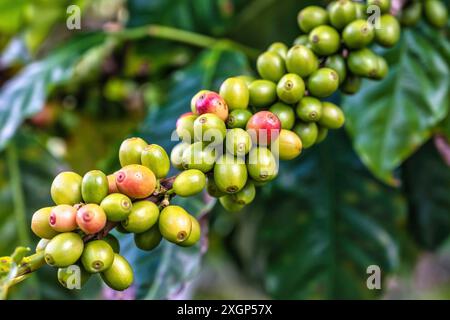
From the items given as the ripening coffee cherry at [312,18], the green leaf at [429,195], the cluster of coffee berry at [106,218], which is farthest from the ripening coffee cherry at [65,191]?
the green leaf at [429,195]

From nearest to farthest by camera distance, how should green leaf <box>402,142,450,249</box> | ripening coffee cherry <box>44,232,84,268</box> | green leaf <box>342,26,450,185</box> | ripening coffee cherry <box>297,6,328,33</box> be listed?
ripening coffee cherry <box>44,232,84,268</box>, ripening coffee cherry <box>297,6,328,33</box>, green leaf <box>342,26,450,185</box>, green leaf <box>402,142,450,249</box>

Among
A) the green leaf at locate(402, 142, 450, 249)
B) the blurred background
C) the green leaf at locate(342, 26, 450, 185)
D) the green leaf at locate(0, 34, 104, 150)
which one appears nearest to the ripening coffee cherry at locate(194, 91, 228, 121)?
the blurred background

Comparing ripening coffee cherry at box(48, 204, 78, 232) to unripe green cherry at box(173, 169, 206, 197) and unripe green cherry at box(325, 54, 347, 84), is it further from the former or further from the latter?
unripe green cherry at box(325, 54, 347, 84)

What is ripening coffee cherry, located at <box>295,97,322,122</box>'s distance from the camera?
0.58 meters

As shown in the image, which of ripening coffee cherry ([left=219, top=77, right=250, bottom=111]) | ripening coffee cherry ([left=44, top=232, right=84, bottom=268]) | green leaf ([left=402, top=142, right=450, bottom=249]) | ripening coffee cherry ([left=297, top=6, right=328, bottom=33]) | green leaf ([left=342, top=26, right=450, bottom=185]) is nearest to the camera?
ripening coffee cherry ([left=44, top=232, right=84, bottom=268])

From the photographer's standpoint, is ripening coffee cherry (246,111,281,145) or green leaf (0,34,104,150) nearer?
ripening coffee cherry (246,111,281,145)

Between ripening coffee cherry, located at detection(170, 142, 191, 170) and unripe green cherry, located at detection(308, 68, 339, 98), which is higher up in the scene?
unripe green cherry, located at detection(308, 68, 339, 98)

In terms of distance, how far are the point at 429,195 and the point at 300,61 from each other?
0.64 metres

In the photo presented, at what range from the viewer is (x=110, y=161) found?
864 mm

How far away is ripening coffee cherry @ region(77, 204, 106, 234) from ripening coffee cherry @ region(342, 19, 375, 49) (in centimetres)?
34

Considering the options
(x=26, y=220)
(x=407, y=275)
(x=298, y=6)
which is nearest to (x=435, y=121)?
(x=298, y=6)

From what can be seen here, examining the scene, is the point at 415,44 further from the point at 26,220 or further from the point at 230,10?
the point at 26,220

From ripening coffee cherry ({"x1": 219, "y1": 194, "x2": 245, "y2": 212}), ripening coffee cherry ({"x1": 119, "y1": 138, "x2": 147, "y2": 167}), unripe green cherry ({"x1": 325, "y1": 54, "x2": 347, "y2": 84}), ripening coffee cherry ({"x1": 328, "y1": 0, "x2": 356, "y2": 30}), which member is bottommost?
ripening coffee cherry ({"x1": 219, "y1": 194, "x2": 245, "y2": 212})
